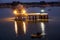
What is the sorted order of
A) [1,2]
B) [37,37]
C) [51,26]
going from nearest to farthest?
[37,37] < [51,26] < [1,2]

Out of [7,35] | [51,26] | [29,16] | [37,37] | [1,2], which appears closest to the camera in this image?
[37,37]

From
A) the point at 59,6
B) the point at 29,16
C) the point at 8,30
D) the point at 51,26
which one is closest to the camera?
the point at 8,30

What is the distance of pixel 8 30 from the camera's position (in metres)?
9.95

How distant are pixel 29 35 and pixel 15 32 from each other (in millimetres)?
979

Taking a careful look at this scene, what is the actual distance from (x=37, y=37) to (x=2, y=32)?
1855 millimetres

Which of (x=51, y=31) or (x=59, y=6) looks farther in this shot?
(x=59, y=6)

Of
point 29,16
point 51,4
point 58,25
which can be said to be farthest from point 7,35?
point 51,4

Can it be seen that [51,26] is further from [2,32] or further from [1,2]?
[1,2]

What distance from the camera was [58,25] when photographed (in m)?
10.9

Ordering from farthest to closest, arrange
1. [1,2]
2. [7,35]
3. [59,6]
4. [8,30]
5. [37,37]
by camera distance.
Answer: [1,2] < [59,6] < [8,30] < [7,35] < [37,37]

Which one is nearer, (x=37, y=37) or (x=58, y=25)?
(x=37, y=37)

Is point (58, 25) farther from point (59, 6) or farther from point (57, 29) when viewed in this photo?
point (59, 6)

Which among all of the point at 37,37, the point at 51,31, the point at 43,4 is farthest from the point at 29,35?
the point at 43,4

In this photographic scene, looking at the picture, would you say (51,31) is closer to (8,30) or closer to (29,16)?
(8,30)
